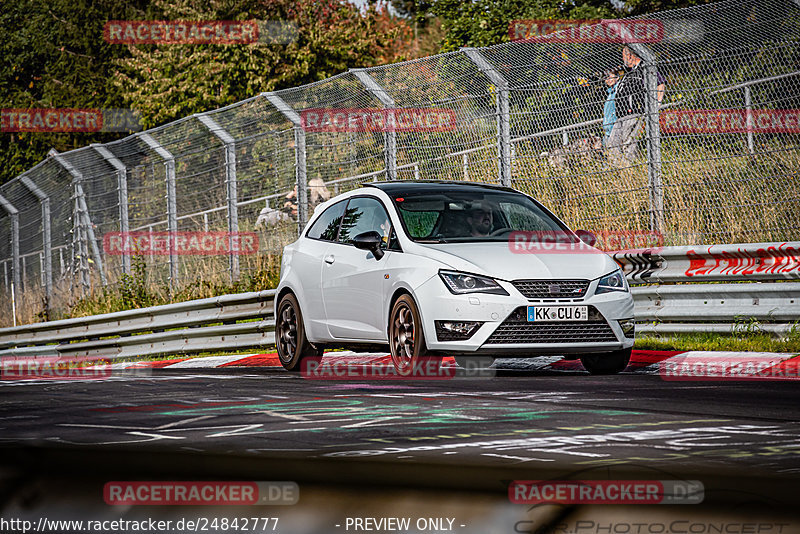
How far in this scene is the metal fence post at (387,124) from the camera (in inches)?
583

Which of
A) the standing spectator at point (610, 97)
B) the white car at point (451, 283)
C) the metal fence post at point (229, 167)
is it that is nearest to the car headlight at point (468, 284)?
the white car at point (451, 283)

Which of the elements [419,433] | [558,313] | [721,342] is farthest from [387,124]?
[419,433]

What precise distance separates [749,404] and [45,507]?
466 centimetres

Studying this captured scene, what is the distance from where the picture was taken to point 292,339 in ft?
37.5

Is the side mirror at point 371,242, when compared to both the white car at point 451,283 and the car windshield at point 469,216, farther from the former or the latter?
the car windshield at point 469,216

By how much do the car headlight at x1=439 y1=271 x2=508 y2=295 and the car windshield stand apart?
0.70m

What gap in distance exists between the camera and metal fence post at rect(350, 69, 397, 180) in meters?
14.8

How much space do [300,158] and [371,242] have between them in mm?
6676

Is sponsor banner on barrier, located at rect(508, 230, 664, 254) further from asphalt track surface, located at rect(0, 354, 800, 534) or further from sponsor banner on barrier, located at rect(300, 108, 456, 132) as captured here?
sponsor banner on barrier, located at rect(300, 108, 456, 132)

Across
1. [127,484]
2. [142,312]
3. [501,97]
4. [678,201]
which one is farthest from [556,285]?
Answer: [142,312]

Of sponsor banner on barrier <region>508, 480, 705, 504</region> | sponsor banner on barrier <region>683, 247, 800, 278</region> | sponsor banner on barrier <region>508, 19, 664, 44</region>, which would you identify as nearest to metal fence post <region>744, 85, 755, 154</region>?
sponsor banner on barrier <region>508, 19, 664, 44</region>

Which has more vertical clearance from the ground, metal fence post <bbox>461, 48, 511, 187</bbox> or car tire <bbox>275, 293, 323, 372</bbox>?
metal fence post <bbox>461, 48, 511, 187</bbox>

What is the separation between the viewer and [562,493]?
302cm

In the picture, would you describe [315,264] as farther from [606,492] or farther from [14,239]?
[14,239]
